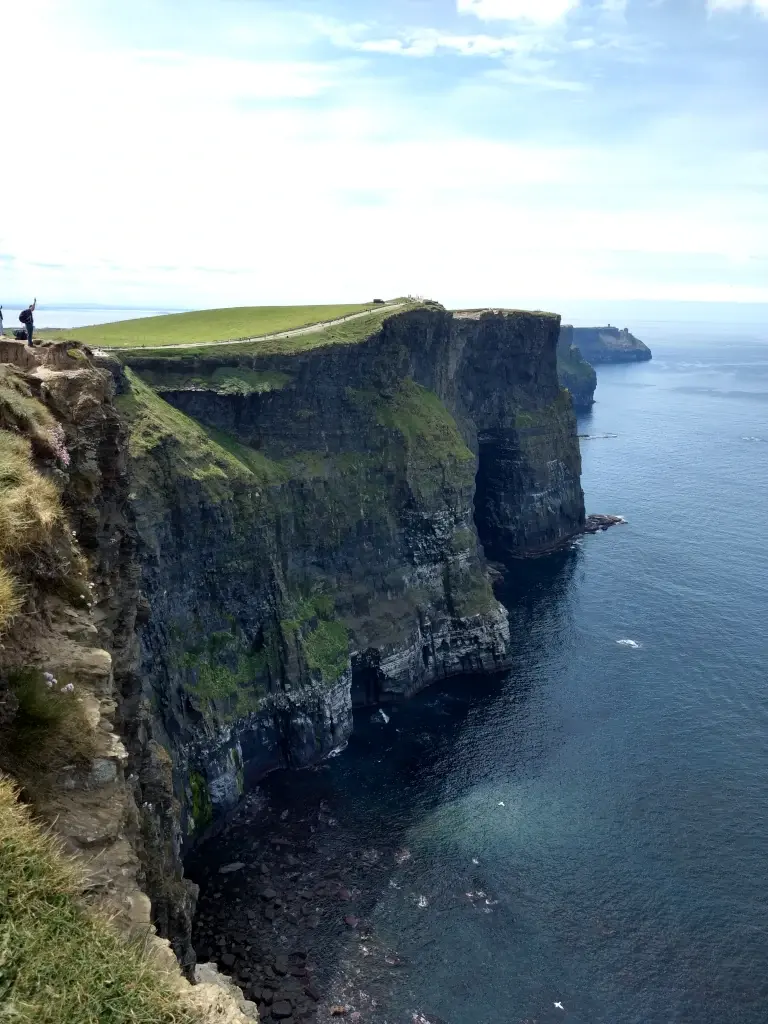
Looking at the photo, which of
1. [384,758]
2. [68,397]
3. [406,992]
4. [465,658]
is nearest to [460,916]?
[406,992]

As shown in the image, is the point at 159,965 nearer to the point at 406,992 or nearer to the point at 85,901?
the point at 85,901

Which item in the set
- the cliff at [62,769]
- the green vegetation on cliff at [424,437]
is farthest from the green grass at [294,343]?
the cliff at [62,769]

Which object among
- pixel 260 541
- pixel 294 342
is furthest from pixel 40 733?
pixel 294 342

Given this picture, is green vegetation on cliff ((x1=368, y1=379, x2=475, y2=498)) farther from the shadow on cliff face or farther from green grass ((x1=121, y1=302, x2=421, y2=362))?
the shadow on cliff face

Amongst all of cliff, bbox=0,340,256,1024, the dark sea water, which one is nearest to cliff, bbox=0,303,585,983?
cliff, bbox=0,340,256,1024

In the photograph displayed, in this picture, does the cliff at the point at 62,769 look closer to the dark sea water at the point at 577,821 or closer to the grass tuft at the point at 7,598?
the grass tuft at the point at 7,598

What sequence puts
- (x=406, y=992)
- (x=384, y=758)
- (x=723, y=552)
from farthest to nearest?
(x=723, y=552), (x=384, y=758), (x=406, y=992)
